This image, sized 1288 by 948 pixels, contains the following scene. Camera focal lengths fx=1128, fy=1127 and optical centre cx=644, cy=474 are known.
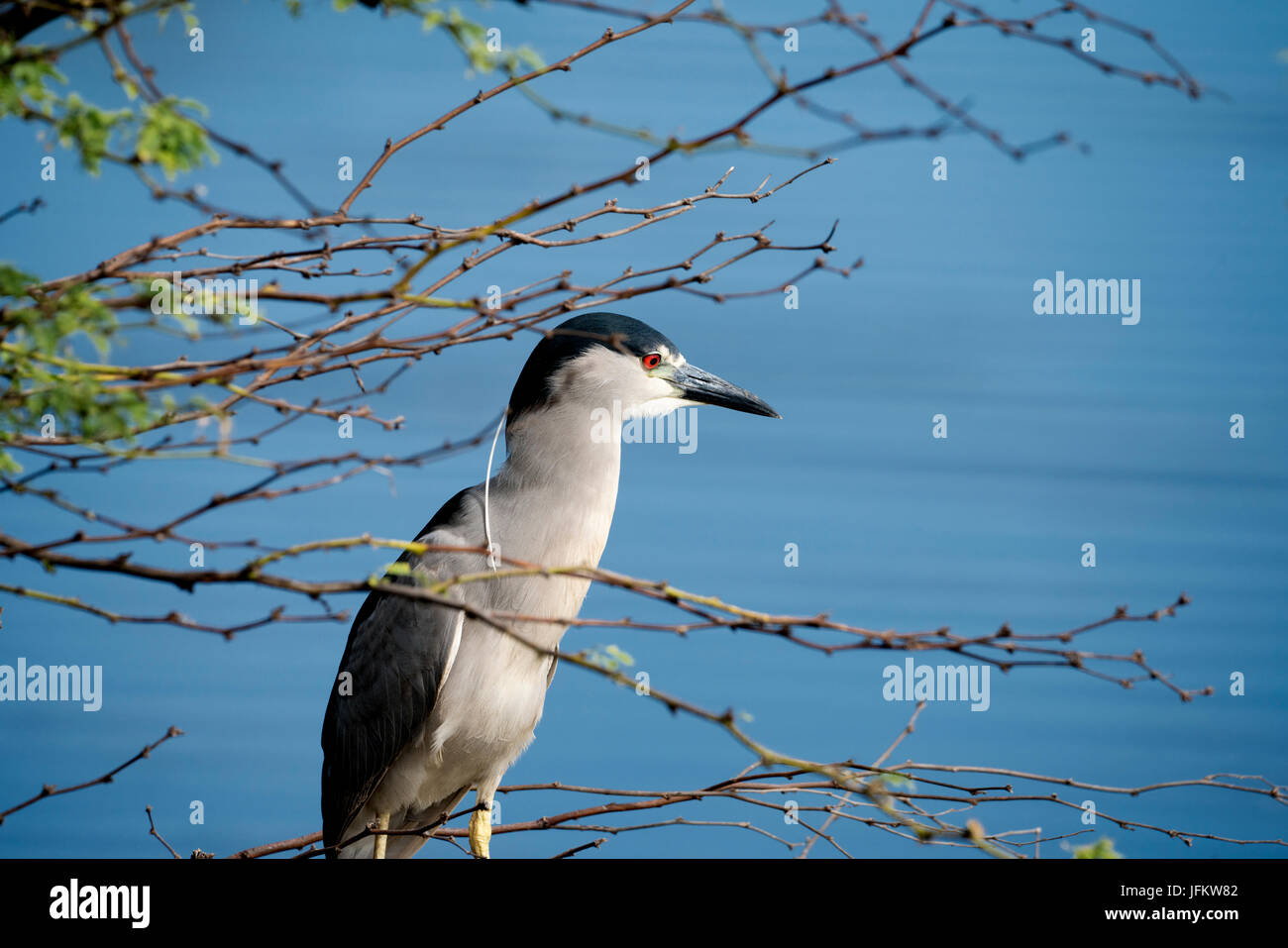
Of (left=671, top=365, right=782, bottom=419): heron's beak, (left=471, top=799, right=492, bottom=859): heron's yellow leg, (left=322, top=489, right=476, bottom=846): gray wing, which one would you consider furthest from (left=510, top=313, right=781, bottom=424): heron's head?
(left=471, top=799, right=492, bottom=859): heron's yellow leg

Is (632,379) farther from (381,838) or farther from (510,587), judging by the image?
(381,838)

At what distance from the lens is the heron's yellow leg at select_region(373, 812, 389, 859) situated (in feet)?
5.65

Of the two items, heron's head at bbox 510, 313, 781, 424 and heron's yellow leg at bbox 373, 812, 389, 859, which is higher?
heron's head at bbox 510, 313, 781, 424

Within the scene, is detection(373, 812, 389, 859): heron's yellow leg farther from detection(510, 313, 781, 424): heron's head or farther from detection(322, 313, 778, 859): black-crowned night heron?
detection(510, 313, 781, 424): heron's head

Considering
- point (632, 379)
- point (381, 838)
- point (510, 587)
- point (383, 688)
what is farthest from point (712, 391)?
point (381, 838)

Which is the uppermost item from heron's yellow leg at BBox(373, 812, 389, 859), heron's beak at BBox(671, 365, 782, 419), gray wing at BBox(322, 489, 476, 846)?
heron's beak at BBox(671, 365, 782, 419)

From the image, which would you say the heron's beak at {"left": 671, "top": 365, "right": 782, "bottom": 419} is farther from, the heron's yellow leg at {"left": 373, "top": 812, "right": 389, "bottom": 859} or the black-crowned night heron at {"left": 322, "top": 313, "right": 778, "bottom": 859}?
the heron's yellow leg at {"left": 373, "top": 812, "right": 389, "bottom": 859}

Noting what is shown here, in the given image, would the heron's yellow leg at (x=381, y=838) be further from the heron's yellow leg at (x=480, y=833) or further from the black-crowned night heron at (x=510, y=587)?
the heron's yellow leg at (x=480, y=833)

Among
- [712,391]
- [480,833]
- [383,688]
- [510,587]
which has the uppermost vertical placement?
[712,391]

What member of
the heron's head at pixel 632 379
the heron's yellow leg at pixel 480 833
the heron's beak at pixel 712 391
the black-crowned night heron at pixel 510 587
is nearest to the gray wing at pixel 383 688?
the black-crowned night heron at pixel 510 587

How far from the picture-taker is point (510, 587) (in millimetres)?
1726

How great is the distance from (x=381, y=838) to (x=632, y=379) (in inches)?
31.9
